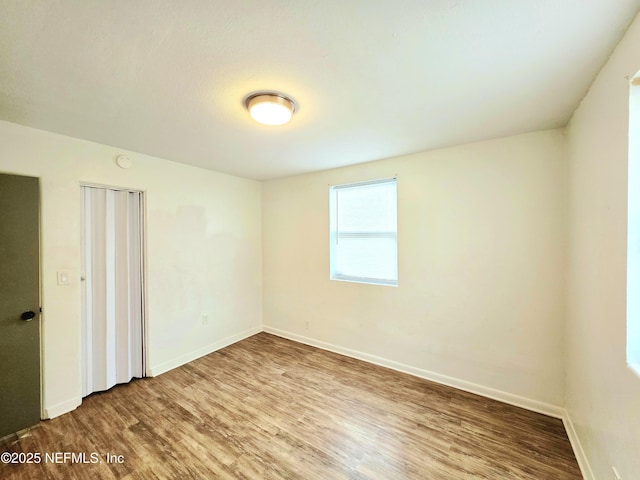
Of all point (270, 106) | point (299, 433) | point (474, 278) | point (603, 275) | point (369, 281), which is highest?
point (270, 106)

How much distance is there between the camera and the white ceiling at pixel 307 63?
1.01 meters

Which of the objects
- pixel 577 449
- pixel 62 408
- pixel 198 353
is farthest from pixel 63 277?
pixel 577 449

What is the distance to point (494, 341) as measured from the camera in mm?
2322

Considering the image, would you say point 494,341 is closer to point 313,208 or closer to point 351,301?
point 351,301

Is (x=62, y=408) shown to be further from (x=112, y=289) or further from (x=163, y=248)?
(x=163, y=248)

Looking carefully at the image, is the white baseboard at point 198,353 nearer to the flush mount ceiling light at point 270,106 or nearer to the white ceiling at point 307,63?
the white ceiling at point 307,63

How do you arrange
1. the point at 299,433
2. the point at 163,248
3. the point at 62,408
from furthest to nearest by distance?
1. the point at 163,248
2. the point at 62,408
3. the point at 299,433

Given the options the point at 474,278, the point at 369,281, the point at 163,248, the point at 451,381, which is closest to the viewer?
the point at 474,278

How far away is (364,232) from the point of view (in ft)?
10.4

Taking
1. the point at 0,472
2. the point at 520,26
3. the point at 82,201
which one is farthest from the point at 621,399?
the point at 82,201

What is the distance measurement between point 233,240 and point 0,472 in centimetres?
270

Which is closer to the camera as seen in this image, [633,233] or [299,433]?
[633,233]

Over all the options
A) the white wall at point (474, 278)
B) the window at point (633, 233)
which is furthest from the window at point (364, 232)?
the window at point (633, 233)

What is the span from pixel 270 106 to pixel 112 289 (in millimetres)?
2545
